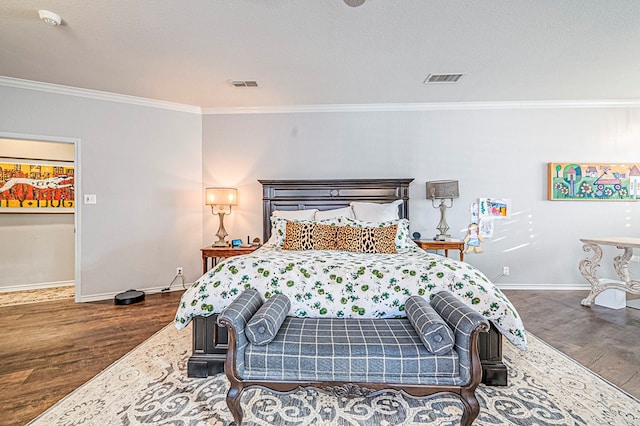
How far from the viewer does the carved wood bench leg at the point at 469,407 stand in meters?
1.41

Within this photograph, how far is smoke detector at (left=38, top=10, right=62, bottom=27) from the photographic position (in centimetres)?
221

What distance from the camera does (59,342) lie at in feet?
8.19

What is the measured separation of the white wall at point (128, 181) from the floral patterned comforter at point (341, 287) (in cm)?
237

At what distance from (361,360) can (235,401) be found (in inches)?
27.3

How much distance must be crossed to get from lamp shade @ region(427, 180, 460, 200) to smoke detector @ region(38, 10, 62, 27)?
4.19 meters

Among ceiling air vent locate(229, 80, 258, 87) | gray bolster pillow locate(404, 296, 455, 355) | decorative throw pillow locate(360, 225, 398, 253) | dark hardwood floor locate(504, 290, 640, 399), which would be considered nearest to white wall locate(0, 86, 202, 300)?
ceiling air vent locate(229, 80, 258, 87)

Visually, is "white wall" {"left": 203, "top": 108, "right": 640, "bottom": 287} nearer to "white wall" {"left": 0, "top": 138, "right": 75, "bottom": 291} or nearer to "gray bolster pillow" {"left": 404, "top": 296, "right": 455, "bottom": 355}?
"white wall" {"left": 0, "top": 138, "right": 75, "bottom": 291}

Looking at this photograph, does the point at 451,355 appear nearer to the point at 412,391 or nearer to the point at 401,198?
the point at 412,391

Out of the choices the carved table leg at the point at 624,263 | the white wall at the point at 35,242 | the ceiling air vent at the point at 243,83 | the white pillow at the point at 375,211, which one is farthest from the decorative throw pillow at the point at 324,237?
the white wall at the point at 35,242

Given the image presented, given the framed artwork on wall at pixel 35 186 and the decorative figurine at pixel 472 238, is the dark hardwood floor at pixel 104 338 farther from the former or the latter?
the framed artwork on wall at pixel 35 186

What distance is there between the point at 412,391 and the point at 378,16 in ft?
8.53

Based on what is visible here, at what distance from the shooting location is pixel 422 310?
168 centimetres

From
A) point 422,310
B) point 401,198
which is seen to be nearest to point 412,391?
point 422,310

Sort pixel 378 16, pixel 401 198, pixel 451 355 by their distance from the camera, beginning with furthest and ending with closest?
pixel 401 198, pixel 378 16, pixel 451 355
